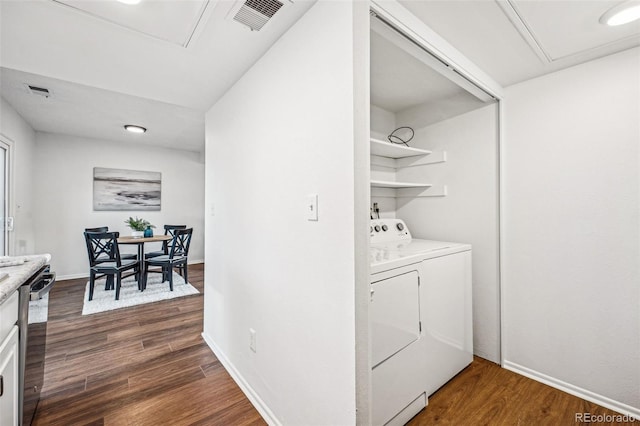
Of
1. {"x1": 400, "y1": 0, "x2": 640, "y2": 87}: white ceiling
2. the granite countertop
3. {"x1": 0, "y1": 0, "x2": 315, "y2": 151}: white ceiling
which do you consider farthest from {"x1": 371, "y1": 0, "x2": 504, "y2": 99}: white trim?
the granite countertop

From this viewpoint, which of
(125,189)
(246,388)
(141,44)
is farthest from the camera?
(125,189)

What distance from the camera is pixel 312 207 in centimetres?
127

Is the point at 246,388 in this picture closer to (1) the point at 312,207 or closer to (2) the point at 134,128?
(1) the point at 312,207

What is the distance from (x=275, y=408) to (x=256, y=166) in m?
1.39

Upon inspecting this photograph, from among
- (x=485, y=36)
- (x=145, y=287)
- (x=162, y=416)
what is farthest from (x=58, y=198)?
(x=485, y=36)

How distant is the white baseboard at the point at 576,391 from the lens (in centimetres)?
161

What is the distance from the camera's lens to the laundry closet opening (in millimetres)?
2104

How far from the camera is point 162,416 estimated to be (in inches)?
63.4

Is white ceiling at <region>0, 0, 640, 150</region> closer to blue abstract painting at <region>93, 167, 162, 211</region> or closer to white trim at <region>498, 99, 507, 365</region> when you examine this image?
white trim at <region>498, 99, 507, 365</region>

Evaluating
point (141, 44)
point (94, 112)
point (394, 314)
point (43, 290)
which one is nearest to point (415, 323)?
point (394, 314)

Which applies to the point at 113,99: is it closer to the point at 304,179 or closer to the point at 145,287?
the point at 145,287

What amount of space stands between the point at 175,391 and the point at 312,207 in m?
1.63

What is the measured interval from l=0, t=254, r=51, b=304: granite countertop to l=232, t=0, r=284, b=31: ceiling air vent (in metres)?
1.41

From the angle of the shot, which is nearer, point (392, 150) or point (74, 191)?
point (392, 150)
